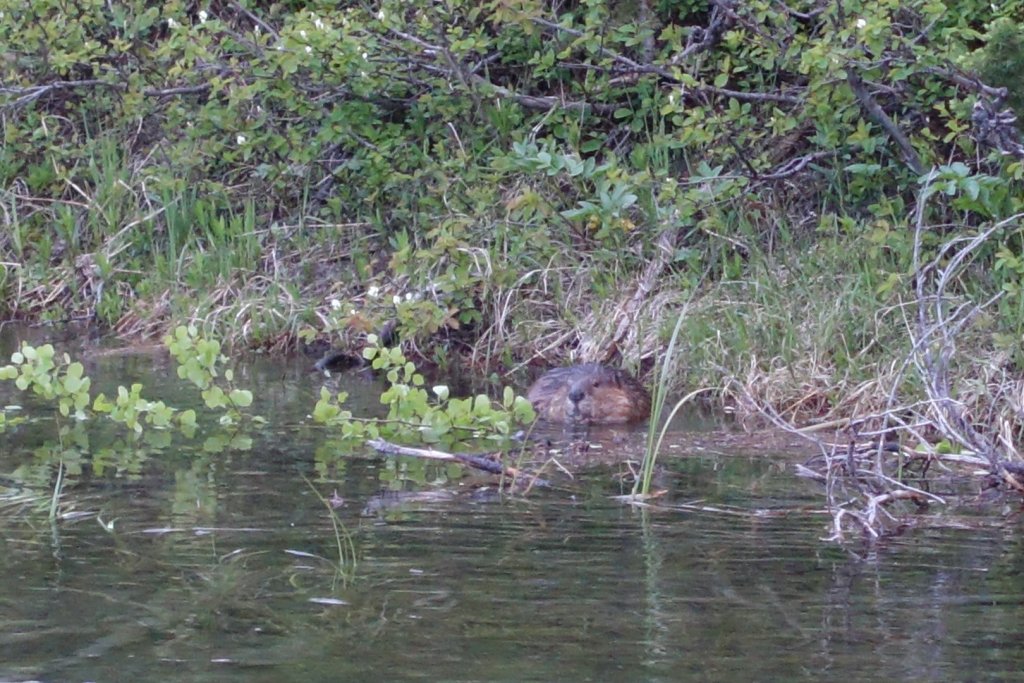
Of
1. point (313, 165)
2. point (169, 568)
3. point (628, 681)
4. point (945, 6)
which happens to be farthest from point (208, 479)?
point (313, 165)

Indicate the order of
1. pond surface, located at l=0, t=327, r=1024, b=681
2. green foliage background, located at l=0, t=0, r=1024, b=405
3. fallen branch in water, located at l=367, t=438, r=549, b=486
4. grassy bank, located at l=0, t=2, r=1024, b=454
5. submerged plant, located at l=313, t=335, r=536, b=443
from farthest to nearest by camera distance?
1. green foliage background, located at l=0, t=0, r=1024, b=405
2. grassy bank, located at l=0, t=2, r=1024, b=454
3. submerged plant, located at l=313, t=335, r=536, b=443
4. fallen branch in water, located at l=367, t=438, r=549, b=486
5. pond surface, located at l=0, t=327, r=1024, b=681

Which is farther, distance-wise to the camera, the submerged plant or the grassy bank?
the grassy bank

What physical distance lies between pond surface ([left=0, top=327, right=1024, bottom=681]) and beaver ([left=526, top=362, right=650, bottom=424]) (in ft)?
4.09

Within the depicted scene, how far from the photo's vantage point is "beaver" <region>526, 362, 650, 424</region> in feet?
22.5

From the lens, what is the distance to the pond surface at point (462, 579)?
3240mm

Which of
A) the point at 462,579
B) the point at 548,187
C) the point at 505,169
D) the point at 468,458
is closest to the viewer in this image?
the point at 462,579

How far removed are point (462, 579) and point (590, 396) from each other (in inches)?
125

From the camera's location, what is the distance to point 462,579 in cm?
388

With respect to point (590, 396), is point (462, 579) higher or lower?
lower

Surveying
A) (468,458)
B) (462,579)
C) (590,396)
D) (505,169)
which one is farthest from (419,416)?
(505,169)

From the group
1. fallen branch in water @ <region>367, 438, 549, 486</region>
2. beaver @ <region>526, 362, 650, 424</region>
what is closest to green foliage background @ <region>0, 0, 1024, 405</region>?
beaver @ <region>526, 362, 650, 424</region>

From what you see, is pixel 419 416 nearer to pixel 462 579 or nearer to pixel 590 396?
pixel 590 396

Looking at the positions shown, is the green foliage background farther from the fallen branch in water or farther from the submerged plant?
the fallen branch in water

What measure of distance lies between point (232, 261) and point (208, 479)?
437 cm
